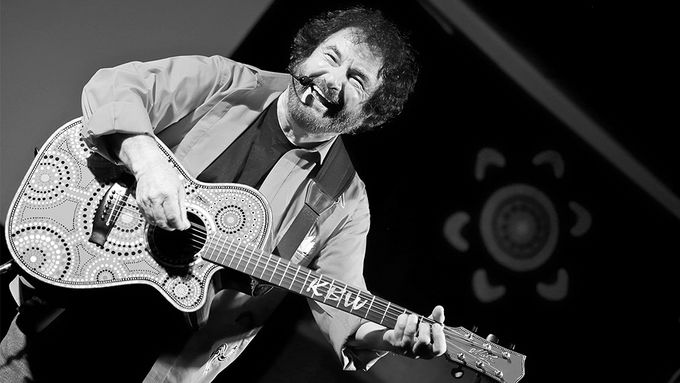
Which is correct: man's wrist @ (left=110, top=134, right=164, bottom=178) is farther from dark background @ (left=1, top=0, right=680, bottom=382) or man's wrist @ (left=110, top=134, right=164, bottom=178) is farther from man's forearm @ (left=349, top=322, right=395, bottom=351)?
man's forearm @ (left=349, top=322, right=395, bottom=351)

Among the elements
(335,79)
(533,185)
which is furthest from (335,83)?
(533,185)

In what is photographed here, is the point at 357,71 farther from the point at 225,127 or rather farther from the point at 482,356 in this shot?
the point at 482,356

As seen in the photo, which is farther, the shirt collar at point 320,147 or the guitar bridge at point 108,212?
the shirt collar at point 320,147

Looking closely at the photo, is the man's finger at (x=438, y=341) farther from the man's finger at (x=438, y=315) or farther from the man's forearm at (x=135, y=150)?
the man's forearm at (x=135, y=150)

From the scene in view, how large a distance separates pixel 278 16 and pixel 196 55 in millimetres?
279

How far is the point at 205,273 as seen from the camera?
1514 mm

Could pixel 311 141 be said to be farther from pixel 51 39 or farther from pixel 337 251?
pixel 51 39

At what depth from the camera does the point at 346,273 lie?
177cm

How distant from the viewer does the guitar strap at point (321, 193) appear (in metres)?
1.68

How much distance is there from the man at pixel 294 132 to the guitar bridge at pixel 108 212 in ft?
Answer: 0.61

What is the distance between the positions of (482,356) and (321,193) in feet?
2.02

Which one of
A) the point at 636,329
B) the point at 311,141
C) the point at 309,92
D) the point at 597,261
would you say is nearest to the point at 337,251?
the point at 311,141

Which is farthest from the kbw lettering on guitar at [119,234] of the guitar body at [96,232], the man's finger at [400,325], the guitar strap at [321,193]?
the man's finger at [400,325]

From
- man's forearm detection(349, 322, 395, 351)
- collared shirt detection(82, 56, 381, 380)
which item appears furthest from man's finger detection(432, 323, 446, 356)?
collared shirt detection(82, 56, 381, 380)
